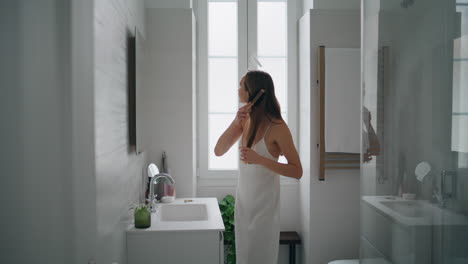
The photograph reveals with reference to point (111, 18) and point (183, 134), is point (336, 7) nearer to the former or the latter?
point (183, 134)

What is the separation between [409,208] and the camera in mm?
1026

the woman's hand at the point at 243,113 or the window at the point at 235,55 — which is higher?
the window at the point at 235,55

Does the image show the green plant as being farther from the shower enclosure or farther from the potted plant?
the shower enclosure

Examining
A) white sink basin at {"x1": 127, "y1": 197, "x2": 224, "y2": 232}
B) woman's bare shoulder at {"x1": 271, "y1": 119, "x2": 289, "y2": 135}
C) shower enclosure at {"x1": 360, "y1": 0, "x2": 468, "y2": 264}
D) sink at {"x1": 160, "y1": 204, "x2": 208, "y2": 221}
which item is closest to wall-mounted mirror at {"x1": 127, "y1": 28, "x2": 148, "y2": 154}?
white sink basin at {"x1": 127, "y1": 197, "x2": 224, "y2": 232}

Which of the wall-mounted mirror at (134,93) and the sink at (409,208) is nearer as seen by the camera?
the sink at (409,208)

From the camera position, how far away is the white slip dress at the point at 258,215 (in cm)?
201

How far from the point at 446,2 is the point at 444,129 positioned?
27 centimetres

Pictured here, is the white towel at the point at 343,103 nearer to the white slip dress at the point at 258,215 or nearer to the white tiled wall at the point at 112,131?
the white slip dress at the point at 258,215

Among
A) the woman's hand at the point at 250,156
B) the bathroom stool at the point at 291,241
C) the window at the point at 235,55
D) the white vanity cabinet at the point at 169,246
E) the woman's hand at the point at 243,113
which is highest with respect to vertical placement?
the window at the point at 235,55

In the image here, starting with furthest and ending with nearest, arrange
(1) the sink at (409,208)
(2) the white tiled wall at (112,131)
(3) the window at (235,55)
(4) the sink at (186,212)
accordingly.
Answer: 1. (3) the window at (235,55)
2. (4) the sink at (186,212)
3. (2) the white tiled wall at (112,131)
4. (1) the sink at (409,208)

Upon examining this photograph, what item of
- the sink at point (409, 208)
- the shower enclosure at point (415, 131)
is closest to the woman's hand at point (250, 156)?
the shower enclosure at point (415, 131)

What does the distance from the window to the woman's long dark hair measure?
4.28 ft

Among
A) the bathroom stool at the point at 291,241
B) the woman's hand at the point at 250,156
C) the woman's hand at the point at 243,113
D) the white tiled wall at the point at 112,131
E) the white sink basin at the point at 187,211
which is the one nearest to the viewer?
the white tiled wall at the point at 112,131

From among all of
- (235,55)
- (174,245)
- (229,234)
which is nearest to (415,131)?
(174,245)
